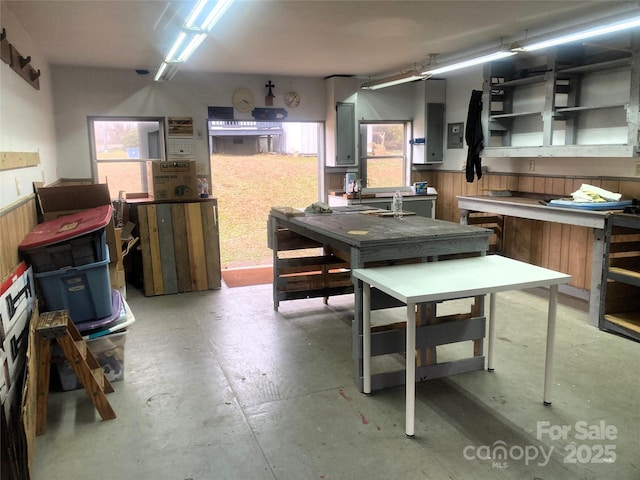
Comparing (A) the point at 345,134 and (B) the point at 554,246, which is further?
(A) the point at 345,134

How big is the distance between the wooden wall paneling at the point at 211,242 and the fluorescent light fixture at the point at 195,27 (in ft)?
5.31

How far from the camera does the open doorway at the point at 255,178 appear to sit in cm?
808

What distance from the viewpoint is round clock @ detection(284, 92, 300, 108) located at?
6.70 metres

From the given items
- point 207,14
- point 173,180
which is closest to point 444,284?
point 207,14

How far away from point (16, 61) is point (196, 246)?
266cm

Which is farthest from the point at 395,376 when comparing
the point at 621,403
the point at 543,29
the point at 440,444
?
the point at 543,29

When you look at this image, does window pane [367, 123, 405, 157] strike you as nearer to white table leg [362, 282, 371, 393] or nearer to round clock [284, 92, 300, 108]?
round clock [284, 92, 300, 108]

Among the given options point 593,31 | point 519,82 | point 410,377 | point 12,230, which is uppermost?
point 593,31

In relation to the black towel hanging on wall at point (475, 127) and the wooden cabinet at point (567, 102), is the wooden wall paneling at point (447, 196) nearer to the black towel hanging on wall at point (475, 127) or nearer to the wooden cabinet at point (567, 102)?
the black towel hanging on wall at point (475, 127)

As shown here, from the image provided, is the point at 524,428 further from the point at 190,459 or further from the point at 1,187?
the point at 1,187

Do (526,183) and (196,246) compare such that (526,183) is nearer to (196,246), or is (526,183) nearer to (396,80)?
(396,80)

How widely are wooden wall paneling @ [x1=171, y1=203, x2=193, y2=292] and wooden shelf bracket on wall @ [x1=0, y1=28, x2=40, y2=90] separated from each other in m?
1.81

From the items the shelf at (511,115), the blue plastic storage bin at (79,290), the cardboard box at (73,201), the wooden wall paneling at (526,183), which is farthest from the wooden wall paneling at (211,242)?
the wooden wall paneling at (526,183)

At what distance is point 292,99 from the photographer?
6723 mm
